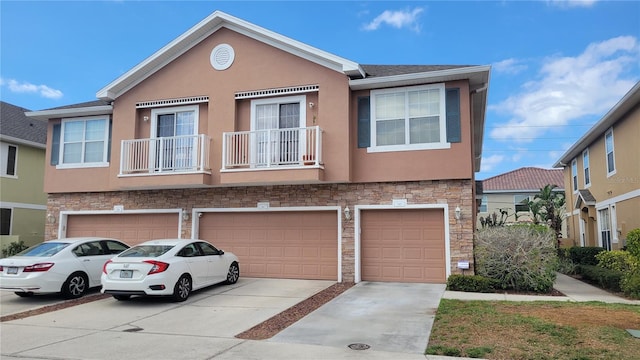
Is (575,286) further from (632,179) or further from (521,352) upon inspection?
(521,352)

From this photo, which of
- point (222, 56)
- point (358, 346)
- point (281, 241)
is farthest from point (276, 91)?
point (358, 346)

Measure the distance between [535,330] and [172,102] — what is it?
41.6ft

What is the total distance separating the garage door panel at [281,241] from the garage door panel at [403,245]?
1036mm

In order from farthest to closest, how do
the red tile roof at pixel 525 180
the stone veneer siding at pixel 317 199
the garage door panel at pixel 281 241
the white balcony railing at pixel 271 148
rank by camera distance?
the red tile roof at pixel 525 180 → the garage door panel at pixel 281 241 → the white balcony railing at pixel 271 148 → the stone veneer siding at pixel 317 199

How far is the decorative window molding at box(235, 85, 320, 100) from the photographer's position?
45.9 feet

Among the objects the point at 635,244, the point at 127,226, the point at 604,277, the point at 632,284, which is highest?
the point at 127,226

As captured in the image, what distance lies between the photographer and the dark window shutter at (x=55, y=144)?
55.7 ft

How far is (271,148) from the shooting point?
13805 millimetres

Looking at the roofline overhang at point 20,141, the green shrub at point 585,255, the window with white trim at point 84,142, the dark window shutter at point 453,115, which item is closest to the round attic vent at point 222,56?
the window with white trim at point 84,142

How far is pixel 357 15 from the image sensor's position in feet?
52.6

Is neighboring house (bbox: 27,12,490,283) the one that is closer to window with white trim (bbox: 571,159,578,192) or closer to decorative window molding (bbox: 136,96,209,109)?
decorative window molding (bbox: 136,96,209,109)

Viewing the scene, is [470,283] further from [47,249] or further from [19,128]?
[19,128]

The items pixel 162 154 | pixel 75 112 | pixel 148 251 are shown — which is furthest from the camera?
pixel 75 112

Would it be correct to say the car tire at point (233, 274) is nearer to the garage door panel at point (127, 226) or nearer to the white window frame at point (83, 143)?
the garage door panel at point (127, 226)
